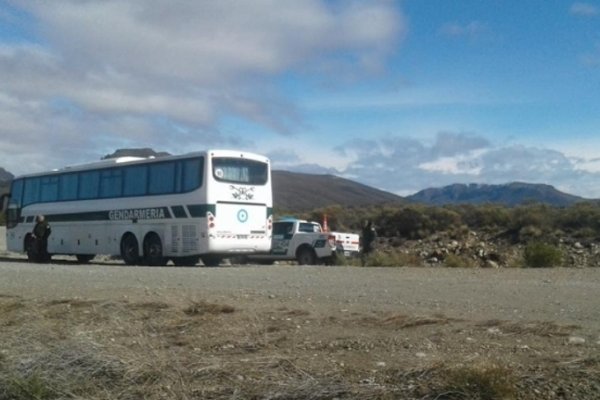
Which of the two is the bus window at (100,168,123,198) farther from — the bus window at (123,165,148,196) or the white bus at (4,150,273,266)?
the bus window at (123,165,148,196)

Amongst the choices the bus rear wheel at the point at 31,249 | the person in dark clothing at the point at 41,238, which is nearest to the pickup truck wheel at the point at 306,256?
the person in dark clothing at the point at 41,238

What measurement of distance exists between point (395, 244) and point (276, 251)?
18776 millimetres

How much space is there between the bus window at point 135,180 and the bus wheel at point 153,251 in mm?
1488

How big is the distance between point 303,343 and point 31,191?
983 inches

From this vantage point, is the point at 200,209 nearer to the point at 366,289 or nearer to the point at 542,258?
the point at 366,289

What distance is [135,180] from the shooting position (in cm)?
2770

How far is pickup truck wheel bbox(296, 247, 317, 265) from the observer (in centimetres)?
A: 2992

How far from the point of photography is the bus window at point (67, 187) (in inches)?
1198

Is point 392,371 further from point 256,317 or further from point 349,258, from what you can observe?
point 349,258

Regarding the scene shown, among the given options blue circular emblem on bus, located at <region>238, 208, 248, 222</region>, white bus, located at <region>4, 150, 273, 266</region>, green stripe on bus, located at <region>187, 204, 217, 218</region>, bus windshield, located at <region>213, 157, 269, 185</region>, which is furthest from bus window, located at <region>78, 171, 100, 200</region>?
blue circular emblem on bus, located at <region>238, 208, 248, 222</region>

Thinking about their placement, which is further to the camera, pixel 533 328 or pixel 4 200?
pixel 4 200

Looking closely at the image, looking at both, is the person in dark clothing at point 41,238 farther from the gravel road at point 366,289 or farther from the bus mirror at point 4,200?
the gravel road at point 366,289

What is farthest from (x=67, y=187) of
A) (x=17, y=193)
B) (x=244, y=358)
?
(x=244, y=358)

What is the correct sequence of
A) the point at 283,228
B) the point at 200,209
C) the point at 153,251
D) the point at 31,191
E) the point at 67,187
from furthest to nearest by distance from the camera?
the point at 31,191
the point at 67,187
the point at 283,228
the point at 153,251
the point at 200,209
